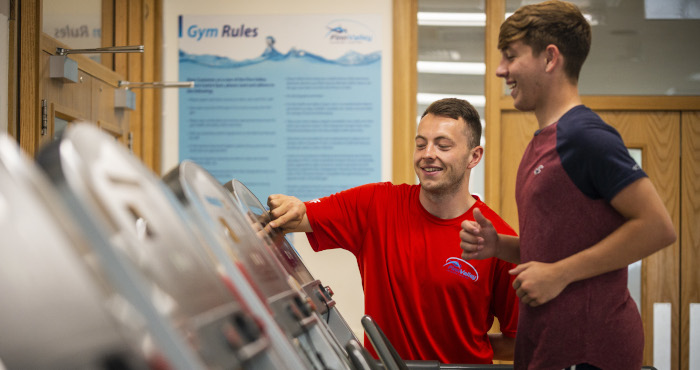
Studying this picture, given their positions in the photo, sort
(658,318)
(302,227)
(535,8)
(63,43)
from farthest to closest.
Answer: (658,318)
(63,43)
(302,227)
(535,8)

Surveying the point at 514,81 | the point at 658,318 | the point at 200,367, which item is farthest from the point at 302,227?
the point at 658,318

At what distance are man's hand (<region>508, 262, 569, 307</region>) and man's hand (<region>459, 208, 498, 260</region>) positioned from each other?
0.21 meters

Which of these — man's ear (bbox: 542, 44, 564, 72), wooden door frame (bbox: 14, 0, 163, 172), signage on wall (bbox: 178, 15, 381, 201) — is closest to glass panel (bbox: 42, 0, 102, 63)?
wooden door frame (bbox: 14, 0, 163, 172)

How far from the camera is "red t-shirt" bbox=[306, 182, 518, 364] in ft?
5.51

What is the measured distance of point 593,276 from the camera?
1.00 meters

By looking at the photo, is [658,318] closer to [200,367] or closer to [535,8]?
[535,8]

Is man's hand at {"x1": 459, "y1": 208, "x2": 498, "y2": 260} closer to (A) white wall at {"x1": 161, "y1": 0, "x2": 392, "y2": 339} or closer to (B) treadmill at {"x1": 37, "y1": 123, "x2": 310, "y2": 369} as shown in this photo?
(B) treadmill at {"x1": 37, "y1": 123, "x2": 310, "y2": 369}

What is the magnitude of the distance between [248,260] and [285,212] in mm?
780

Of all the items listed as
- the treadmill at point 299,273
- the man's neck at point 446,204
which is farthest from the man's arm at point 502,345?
the treadmill at point 299,273

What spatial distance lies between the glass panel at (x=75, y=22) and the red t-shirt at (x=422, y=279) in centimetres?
138

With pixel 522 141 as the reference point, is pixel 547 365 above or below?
below

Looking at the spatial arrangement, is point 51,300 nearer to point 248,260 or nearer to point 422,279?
point 248,260

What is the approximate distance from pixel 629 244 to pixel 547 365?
0.80 ft

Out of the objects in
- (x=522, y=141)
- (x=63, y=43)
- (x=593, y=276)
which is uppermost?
(x=63, y=43)
